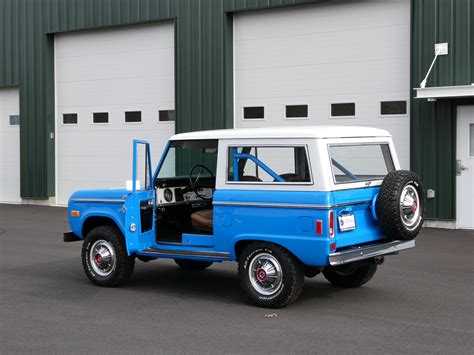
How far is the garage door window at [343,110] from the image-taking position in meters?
15.4

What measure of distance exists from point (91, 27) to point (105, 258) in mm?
11892

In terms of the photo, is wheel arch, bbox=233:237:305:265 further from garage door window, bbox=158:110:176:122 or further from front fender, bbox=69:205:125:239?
garage door window, bbox=158:110:176:122

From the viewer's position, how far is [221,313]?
7.50 m

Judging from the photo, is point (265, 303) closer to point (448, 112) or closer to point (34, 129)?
point (448, 112)

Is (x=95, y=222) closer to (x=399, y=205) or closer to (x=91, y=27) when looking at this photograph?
(x=399, y=205)

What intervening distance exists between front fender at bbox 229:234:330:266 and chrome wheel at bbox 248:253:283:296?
0.63 feet

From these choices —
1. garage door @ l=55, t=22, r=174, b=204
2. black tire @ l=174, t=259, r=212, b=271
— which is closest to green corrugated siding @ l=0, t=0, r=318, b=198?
garage door @ l=55, t=22, r=174, b=204

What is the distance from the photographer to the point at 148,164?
914 centimetres

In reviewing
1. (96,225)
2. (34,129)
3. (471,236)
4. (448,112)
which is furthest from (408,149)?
(34,129)

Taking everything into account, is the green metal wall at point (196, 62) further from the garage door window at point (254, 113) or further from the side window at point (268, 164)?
the side window at point (268, 164)

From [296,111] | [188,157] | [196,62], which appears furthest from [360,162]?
[196,62]

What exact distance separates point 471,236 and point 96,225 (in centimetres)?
705

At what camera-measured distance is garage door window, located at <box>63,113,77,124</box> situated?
20.3m

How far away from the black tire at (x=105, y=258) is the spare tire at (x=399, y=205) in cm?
306
